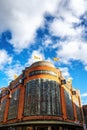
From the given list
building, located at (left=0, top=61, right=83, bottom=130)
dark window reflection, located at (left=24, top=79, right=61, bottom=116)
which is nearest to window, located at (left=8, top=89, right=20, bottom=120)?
building, located at (left=0, top=61, right=83, bottom=130)

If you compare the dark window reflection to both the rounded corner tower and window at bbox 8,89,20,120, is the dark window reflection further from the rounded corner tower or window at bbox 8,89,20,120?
window at bbox 8,89,20,120

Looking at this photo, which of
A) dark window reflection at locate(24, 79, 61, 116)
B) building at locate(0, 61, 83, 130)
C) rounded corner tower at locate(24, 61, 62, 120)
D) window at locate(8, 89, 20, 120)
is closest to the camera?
building at locate(0, 61, 83, 130)

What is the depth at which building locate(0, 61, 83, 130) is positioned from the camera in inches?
971

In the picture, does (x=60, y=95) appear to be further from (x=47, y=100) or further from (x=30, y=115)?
(x=30, y=115)

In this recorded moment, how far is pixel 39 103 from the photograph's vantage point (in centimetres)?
2619

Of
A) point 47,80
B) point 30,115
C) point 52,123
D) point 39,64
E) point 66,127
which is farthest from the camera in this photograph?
point 39,64

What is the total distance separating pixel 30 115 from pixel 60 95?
25.2 ft

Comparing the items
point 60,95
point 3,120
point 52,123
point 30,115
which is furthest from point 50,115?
point 3,120

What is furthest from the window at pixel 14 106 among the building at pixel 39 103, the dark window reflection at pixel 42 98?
the dark window reflection at pixel 42 98

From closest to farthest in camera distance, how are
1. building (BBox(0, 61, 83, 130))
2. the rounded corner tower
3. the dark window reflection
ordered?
building (BBox(0, 61, 83, 130)) < the rounded corner tower < the dark window reflection

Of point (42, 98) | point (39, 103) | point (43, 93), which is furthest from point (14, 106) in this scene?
point (43, 93)

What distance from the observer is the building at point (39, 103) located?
24672 millimetres

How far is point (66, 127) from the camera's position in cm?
2734

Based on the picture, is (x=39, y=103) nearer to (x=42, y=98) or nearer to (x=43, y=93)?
(x=42, y=98)
